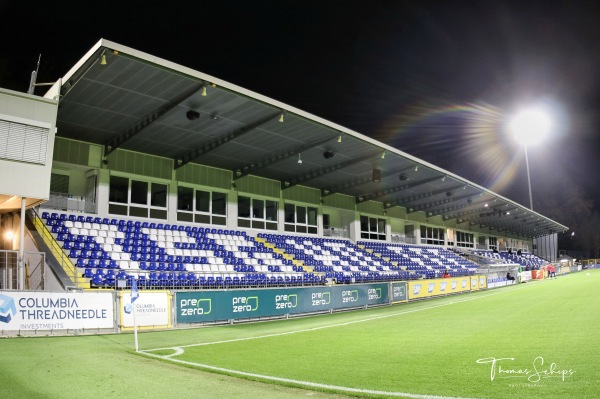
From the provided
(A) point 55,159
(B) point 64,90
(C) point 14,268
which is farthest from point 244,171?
(C) point 14,268

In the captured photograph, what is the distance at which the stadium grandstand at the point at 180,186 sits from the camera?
15.4m

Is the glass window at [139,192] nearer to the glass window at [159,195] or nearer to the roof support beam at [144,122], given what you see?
the glass window at [159,195]

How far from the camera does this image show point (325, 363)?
8.45 meters

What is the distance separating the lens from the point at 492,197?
4503 centimetres

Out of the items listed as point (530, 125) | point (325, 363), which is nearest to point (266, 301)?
point (325, 363)

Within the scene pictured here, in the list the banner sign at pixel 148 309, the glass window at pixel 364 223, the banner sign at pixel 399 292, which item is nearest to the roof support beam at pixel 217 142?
the banner sign at pixel 148 309

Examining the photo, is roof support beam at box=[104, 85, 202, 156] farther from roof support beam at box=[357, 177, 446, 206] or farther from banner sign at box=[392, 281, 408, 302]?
roof support beam at box=[357, 177, 446, 206]

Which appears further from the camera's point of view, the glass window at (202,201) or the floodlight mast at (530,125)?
the floodlight mast at (530,125)

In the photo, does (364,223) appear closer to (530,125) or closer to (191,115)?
(191,115)

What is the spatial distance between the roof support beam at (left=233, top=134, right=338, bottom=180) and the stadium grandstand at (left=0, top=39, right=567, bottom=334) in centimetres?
7

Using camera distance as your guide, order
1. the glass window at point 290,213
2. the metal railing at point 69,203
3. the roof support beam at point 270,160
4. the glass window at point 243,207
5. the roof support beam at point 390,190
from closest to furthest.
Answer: the metal railing at point 69,203, the roof support beam at point 270,160, the glass window at point 243,207, the glass window at point 290,213, the roof support beam at point 390,190

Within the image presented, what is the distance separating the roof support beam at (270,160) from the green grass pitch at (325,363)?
41.7 ft

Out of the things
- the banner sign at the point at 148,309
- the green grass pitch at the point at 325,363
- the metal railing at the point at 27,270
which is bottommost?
the green grass pitch at the point at 325,363
